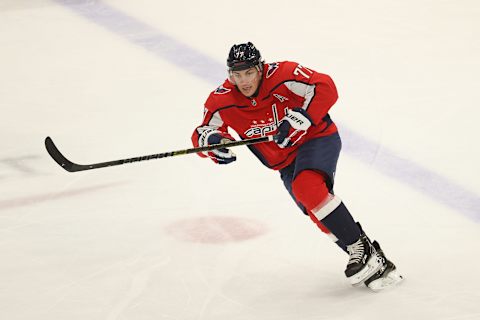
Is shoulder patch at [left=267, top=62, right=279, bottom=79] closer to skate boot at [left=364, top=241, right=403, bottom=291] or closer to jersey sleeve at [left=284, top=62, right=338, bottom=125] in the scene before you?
jersey sleeve at [left=284, top=62, right=338, bottom=125]

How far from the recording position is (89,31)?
7410 mm

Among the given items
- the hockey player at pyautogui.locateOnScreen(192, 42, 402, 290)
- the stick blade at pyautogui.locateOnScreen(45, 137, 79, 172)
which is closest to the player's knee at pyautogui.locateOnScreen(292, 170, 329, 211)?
the hockey player at pyautogui.locateOnScreen(192, 42, 402, 290)

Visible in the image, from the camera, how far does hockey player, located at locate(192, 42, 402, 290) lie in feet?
13.5

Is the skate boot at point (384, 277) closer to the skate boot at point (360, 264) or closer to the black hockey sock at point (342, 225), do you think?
the skate boot at point (360, 264)

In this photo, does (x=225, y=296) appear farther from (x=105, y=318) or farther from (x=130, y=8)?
(x=130, y=8)

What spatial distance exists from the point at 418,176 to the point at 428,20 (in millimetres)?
2257

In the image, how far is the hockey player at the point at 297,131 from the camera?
13.5 ft

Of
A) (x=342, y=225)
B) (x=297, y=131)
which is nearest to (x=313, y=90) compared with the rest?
(x=297, y=131)

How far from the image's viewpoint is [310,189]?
4.08 meters

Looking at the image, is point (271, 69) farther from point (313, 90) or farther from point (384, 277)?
point (384, 277)

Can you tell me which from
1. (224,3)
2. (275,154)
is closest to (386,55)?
(224,3)

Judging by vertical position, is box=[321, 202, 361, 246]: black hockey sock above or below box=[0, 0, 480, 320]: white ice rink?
above

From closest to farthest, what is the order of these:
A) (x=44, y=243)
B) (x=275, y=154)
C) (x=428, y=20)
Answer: (x=275, y=154) < (x=44, y=243) < (x=428, y=20)

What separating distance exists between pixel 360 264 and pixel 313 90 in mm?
719
